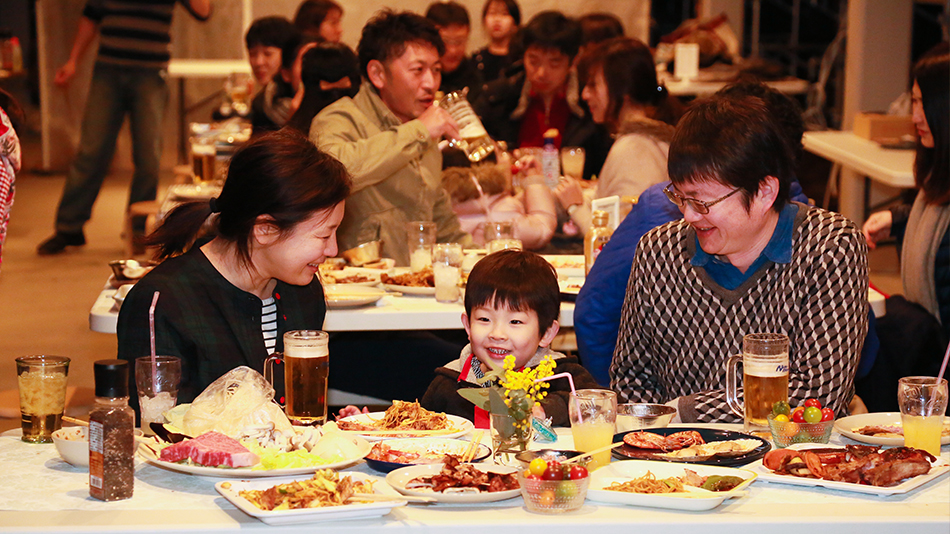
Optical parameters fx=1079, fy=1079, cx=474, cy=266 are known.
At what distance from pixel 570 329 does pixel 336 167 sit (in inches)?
67.2

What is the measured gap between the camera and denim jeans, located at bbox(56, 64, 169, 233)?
7.20m

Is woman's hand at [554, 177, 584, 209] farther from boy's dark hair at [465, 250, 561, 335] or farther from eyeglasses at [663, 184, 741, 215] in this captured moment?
eyeglasses at [663, 184, 741, 215]

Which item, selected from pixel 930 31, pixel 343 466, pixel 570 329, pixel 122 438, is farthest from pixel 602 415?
pixel 930 31

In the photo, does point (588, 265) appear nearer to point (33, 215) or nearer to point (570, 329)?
point (570, 329)

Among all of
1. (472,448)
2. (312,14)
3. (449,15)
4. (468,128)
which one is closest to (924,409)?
(472,448)

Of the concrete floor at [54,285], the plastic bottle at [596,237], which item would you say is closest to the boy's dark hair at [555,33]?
the concrete floor at [54,285]

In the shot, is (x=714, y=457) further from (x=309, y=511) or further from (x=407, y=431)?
(x=309, y=511)

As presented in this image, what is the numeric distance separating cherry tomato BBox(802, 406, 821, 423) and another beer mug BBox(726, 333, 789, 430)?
46 millimetres

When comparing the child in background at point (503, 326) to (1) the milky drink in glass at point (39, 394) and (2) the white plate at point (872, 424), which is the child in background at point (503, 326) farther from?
(1) the milky drink in glass at point (39, 394)

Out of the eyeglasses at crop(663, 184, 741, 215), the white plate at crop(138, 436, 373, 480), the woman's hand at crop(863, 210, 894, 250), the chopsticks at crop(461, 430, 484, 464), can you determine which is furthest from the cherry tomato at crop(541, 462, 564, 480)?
the woman's hand at crop(863, 210, 894, 250)

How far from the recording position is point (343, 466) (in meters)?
1.79

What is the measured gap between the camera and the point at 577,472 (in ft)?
5.41

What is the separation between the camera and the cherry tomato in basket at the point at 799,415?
2021mm

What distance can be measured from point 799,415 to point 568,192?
9.43 feet
